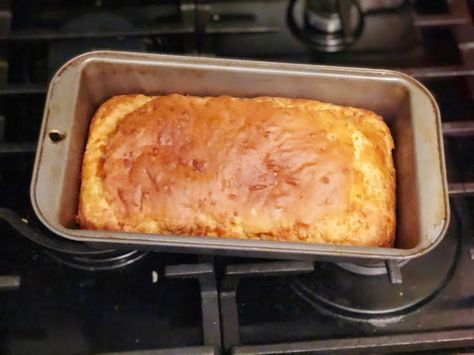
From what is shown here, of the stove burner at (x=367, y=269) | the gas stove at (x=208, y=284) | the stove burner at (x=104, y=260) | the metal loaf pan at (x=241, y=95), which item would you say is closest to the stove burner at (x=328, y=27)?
the gas stove at (x=208, y=284)

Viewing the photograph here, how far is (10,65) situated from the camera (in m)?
1.38

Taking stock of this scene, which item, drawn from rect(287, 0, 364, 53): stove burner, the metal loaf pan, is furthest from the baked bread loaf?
rect(287, 0, 364, 53): stove burner

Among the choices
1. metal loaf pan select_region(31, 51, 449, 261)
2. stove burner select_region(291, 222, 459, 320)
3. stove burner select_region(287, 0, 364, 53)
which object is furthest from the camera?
stove burner select_region(287, 0, 364, 53)

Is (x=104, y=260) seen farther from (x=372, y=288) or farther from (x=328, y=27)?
(x=328, y=27)

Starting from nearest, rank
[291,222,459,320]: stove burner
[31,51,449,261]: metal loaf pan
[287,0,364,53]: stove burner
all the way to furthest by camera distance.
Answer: [31,51,449,261]: metal loaf pan
[291,222,459,320]: stove burner
[287,0,364,53]: stove burner

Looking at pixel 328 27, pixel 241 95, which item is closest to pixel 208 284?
pixel 241 95

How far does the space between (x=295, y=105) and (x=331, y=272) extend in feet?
0.97

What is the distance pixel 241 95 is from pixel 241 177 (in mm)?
185

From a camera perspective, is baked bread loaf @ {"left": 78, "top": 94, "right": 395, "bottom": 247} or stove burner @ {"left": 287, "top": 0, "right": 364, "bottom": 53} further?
stove burner @ {"left": 287, "top": 0, "right": 364, "bottom": 53}

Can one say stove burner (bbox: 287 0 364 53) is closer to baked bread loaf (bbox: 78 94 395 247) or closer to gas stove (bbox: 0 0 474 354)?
gas stove (bbox: 0 0 474 354)

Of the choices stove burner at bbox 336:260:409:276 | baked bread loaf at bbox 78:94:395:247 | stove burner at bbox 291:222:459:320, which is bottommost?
stove burner at bbox 291:222:459:320

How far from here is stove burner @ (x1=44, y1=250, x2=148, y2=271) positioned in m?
1.15

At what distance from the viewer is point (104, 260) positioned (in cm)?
115

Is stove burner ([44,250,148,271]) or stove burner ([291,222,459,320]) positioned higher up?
stove burner ([44,250,148,271])
